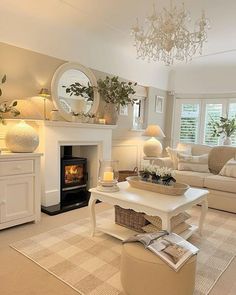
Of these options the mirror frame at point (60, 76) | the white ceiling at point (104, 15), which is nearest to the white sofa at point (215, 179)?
the mirror frame at point (60, 76)

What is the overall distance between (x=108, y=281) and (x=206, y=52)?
456 cm

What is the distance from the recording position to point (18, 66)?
349 centimetres

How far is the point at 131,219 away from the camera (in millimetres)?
2781

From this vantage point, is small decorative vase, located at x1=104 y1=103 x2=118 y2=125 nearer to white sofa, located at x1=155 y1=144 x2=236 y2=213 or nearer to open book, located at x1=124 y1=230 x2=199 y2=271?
white sofa, located at x1=155 y1=144 x2=236 y2=213

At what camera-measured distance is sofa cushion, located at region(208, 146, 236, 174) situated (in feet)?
14.8

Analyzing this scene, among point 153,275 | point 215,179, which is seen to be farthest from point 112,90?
point 153,275

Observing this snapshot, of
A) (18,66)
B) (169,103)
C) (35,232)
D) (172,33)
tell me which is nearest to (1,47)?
(18,66)

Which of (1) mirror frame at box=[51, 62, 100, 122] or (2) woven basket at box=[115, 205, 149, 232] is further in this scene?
(1) mirror frame at box=[51, 62, 100, 122]

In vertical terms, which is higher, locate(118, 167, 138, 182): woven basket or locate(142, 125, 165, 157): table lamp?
locate(142, 125, 165, 157): table lamp

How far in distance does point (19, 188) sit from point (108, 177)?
1.13m

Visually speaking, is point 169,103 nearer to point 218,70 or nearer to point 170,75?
point 170,75

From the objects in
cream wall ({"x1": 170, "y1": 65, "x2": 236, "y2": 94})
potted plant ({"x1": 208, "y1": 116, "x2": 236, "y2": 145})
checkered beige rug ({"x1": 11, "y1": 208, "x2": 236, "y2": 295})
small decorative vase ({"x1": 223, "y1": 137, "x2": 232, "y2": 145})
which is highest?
cream wall ({"x1": 170, "y1": 65, "x2": 236, "y2": 94})

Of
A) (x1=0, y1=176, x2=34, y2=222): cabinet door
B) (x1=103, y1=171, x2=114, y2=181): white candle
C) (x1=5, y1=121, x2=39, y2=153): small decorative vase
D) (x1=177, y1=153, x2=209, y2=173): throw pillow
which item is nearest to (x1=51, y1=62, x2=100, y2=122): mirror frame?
(x1=5, y1=121, x2=39, y2=153): small decorative vase

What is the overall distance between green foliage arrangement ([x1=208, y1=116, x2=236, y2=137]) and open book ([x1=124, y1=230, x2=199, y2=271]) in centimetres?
420
